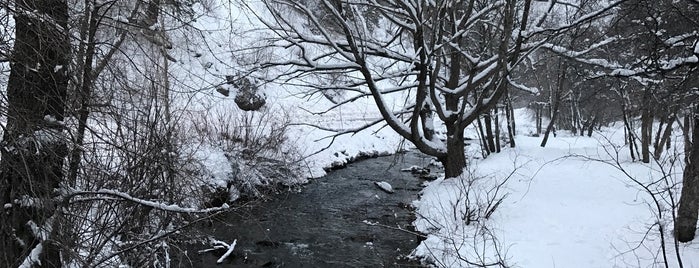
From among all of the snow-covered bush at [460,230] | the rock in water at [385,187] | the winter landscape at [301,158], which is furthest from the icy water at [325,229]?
the snow-covered bush at [460,230]

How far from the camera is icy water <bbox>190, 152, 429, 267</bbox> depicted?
7.48 meters

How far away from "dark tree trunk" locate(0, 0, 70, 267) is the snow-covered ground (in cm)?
381

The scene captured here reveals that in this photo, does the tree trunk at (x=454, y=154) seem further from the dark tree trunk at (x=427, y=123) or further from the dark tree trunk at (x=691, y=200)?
the dark tree trunk at (x=691, y=200)

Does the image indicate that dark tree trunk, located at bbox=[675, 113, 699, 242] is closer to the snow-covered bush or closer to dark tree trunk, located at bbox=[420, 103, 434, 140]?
the snow-covered bush

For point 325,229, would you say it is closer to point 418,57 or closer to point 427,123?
point 427,123

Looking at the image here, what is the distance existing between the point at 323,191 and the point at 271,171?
1728 millimetres

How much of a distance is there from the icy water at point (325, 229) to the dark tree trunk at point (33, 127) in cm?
263

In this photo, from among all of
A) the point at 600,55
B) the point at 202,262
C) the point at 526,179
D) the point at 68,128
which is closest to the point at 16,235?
the point at 68,128

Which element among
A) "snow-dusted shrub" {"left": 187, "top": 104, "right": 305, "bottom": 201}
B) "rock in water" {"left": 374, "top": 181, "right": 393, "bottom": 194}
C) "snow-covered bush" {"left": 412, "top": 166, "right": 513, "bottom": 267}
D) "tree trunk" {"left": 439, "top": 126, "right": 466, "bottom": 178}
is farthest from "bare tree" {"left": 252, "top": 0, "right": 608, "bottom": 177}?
"snow-dusted shrub" {"left": 187, "top": 104, "right": 305, "bottom": 201}

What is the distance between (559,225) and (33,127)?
22.9ft

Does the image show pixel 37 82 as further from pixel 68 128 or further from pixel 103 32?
pixel 103 32

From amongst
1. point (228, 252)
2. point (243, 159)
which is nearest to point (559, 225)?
point (228, 252)

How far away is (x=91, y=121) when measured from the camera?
254 cm

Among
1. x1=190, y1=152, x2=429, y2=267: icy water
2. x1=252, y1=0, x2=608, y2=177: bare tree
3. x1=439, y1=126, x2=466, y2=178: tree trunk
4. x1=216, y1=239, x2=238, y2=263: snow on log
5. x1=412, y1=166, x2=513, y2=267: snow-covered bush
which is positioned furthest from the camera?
x1=439, y1=126, x2=466, y2=178: tree trunk
